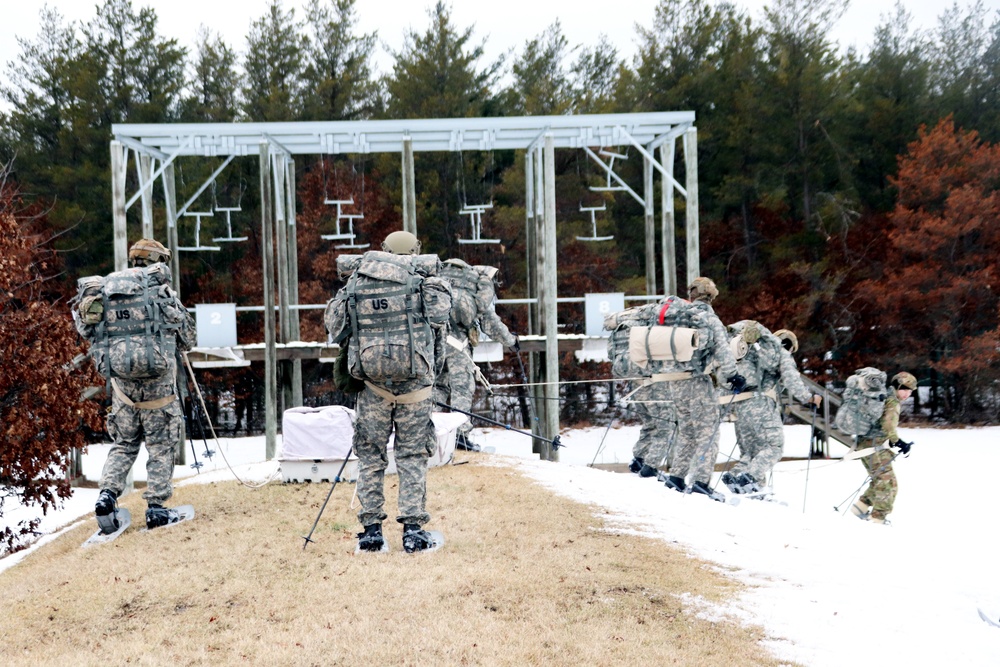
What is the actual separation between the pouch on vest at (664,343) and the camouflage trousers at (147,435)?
416cm

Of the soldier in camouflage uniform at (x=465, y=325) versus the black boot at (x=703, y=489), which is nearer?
the black boot at (x=703, y=489)

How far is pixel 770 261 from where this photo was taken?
92.0 feet

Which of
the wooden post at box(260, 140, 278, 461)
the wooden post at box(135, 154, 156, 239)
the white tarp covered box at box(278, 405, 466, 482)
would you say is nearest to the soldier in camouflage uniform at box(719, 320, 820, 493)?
the white tarp covered box at box(278, 405, 466, 482)

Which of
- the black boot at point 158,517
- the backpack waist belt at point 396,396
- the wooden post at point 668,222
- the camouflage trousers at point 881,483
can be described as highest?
the wooden post at point 668,222

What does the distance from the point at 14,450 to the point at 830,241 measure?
2154cm

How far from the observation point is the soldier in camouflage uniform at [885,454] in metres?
10.9

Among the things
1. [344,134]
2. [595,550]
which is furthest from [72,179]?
[595,550]

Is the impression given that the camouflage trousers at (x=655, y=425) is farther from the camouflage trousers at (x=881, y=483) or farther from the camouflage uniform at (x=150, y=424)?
the camouflage uniform at (x=150, y=424)

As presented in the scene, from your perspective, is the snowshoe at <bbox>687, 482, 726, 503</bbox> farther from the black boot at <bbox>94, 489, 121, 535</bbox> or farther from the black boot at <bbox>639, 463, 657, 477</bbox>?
the black boot at <bbox>94, 489, 121, 535</bbox>

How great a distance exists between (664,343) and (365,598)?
4.59 metres

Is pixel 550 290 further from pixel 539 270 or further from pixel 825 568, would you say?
pixel 825 568

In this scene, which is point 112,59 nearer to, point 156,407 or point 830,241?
point 830,241

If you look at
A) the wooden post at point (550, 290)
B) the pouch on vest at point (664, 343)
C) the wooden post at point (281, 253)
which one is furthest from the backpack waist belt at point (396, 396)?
the wooden post at point (281, 253)

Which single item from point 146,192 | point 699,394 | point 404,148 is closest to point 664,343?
point 699,394
